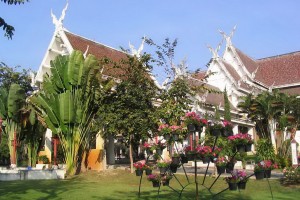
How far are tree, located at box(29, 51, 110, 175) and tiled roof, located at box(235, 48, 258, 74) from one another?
23.4m

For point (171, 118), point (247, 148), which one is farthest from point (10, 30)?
point (171, 118)

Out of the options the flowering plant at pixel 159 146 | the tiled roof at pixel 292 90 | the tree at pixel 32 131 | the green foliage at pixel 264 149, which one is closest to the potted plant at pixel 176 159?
the flowering plant at pixel 159 146

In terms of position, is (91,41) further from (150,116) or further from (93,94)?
(150,116)

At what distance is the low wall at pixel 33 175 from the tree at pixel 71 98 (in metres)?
0.71

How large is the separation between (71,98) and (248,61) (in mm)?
27595

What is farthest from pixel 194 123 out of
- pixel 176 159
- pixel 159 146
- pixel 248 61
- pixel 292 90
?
pixel 248 61

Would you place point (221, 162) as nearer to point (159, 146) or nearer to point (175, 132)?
point (175, 132)

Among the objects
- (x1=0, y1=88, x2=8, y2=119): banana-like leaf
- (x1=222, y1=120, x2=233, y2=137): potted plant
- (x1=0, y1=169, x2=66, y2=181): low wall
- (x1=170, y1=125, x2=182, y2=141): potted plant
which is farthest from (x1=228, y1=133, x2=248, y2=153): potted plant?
(x1=0, y1=88, x2=8, y2=119): banana-like leaf

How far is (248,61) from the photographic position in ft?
136

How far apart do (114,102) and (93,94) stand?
1.27 meters

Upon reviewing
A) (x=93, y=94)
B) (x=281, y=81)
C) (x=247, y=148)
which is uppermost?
(x=281, y=81)

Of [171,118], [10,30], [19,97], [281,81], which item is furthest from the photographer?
[281,81]

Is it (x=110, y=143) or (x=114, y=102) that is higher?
(x=114, y=102)

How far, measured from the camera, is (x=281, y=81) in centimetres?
3822
